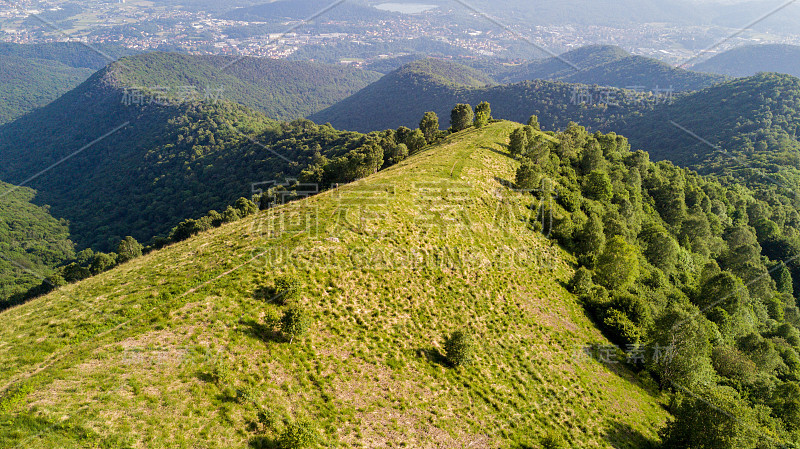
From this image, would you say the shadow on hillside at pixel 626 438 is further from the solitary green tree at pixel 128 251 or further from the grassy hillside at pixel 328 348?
the solitary green tree at pixel 128 251

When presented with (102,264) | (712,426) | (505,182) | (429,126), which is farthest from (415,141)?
(712,426)

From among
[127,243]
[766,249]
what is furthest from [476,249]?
[766,249]

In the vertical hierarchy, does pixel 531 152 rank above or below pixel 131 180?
above

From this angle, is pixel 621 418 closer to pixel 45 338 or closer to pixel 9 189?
pixel 45 338

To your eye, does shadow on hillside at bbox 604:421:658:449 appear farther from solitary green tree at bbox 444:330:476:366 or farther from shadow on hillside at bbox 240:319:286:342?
shadow on hillside at bbox 240:319:286:342

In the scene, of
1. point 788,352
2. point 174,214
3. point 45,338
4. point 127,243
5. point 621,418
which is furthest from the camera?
point 174,214

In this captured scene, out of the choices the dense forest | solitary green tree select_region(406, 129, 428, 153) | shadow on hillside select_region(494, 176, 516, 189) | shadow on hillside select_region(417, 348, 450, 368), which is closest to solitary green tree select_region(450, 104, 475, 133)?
solitary green tree select_region(406, 129, 428, 153)
